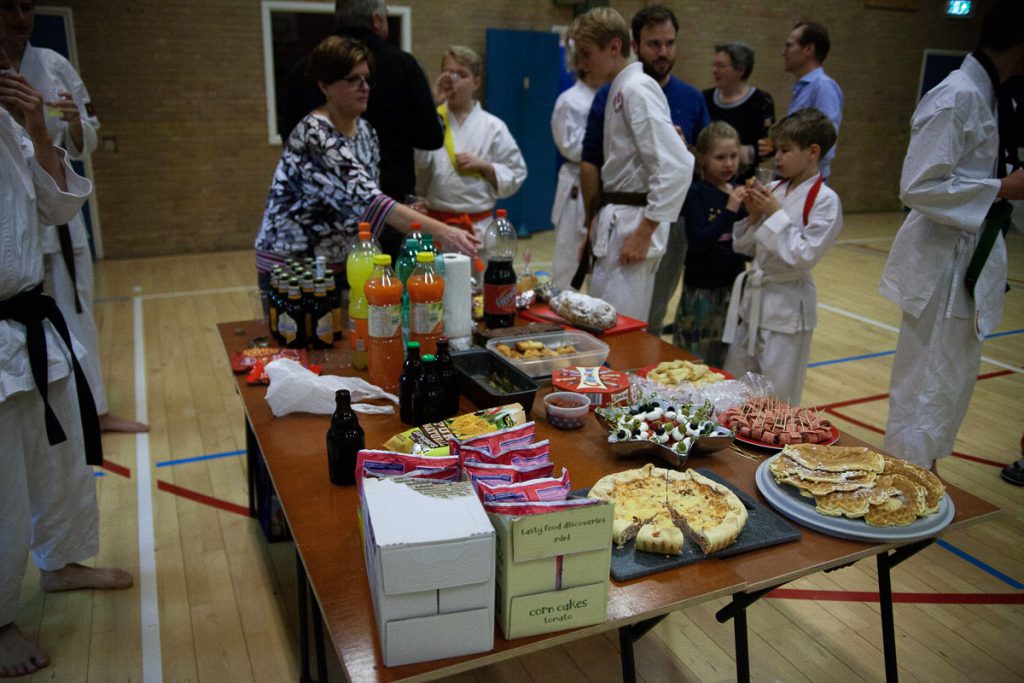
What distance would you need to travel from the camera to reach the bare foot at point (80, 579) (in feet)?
8.42

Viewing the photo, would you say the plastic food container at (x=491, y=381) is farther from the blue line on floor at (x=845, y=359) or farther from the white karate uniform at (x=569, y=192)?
the blue line on floor at (x=845, y=359)

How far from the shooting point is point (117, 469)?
11.3ft

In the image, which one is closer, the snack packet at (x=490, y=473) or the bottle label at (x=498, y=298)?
the snack packet at (x=490, y=473)

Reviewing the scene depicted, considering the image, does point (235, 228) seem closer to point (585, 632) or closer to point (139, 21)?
point (139, 21)

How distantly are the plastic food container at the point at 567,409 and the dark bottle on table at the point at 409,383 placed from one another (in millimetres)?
358

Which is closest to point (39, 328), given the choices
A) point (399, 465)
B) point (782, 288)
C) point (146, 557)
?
point (146, 557)

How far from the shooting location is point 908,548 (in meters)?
1.64

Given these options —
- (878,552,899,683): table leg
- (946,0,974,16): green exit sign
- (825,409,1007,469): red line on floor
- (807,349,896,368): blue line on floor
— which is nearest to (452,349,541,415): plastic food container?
(878,552,899,683): table leg

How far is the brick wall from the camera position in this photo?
697 cm

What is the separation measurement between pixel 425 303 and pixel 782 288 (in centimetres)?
168

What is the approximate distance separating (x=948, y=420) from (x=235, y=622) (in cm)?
275

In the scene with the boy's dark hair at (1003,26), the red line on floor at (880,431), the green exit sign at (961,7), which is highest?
the green exit sign at (961,7)

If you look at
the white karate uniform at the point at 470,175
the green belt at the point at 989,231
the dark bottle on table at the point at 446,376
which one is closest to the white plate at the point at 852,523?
the dark bottle on table at the point at 446,376

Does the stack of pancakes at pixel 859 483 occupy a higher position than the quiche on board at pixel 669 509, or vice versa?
the stack of pancakes at pixel 859 483
